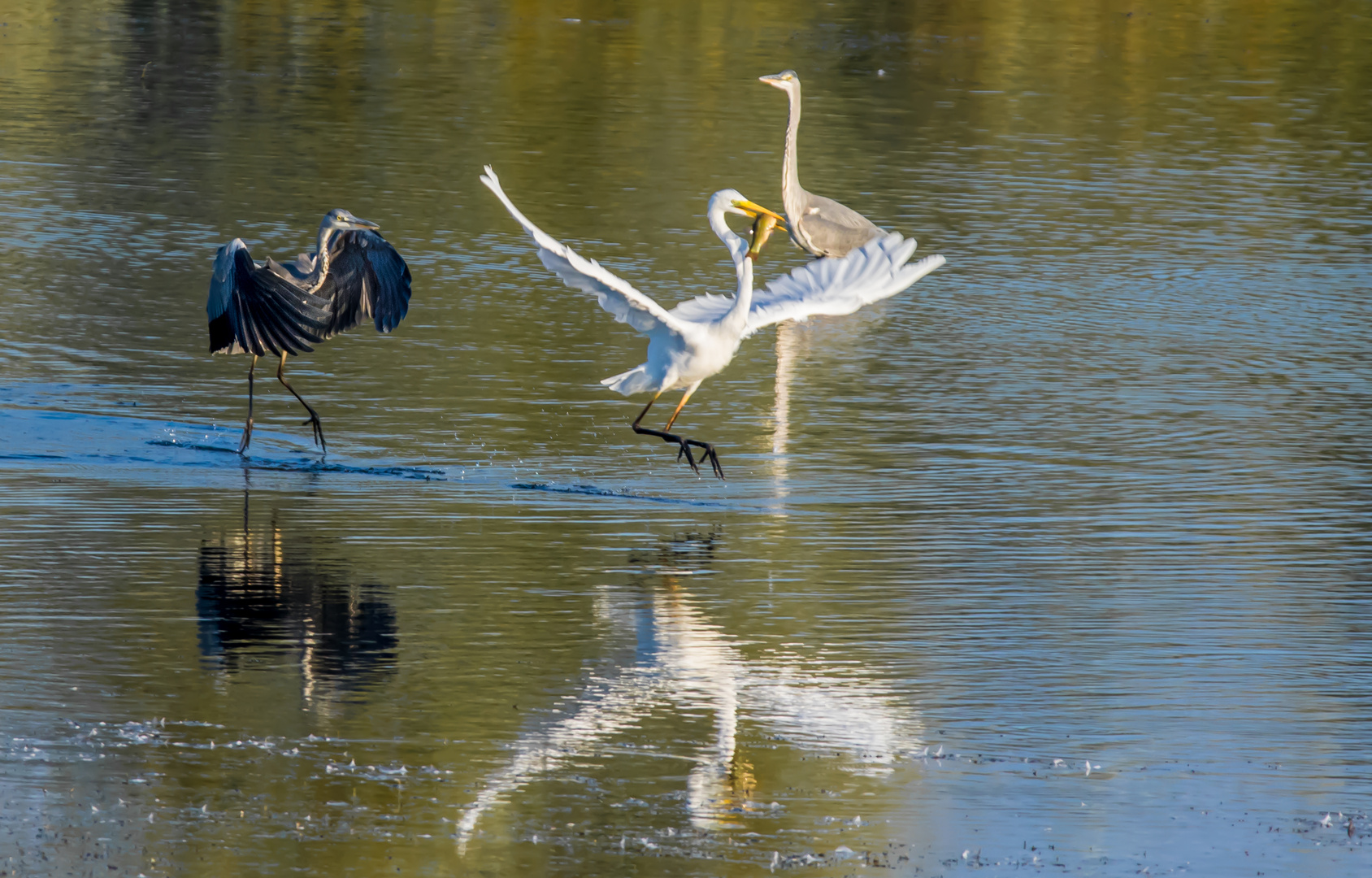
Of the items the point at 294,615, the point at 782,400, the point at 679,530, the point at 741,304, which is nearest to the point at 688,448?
the point at 741,304

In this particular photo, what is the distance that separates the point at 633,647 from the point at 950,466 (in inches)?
134

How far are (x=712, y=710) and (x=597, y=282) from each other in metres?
3.08

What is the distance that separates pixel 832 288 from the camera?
10391 millimetres

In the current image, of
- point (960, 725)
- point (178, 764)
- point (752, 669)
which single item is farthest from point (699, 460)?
point (178, 764)

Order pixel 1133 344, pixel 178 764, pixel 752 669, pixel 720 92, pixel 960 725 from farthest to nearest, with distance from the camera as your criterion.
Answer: pixel 720 92, pixel 1133 344, pixel 752 669, pixel 960 725, pixel 178 764

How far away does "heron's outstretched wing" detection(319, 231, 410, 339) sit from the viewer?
36.4 ft

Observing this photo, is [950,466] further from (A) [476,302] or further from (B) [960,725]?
(A) [476,302]

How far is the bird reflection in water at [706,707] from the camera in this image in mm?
6008

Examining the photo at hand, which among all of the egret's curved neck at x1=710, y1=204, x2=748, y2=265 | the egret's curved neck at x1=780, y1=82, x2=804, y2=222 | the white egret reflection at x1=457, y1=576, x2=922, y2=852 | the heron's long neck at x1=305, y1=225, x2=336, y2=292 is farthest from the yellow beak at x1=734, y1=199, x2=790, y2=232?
the egret's curved neck at x1=780, y1=82, x2=804, y2=222

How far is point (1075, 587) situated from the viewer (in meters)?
8.23

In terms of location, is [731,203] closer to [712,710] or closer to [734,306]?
[734,306]

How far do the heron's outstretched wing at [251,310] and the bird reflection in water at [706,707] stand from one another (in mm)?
3182

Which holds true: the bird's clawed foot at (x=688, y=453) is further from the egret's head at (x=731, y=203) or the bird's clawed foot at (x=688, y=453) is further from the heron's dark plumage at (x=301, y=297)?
the heron's dark plumage at (x=301, y=297)

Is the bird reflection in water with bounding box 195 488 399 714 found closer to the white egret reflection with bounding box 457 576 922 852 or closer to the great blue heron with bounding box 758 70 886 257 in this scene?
the white egret reflection with bounding box 457 576 922 852
